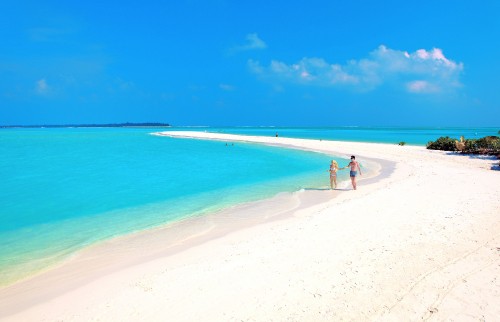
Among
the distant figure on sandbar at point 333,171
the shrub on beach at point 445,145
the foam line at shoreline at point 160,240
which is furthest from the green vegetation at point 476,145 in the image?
the foam line at shoreline at point 160,240

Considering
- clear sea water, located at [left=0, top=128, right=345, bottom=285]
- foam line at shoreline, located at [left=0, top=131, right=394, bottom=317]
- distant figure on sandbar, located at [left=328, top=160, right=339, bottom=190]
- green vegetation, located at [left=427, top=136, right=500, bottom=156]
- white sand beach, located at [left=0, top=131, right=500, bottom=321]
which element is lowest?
clear sea water, located at [left=0, top=128, right=345, bottom=285]

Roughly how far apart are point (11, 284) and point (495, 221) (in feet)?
39.4

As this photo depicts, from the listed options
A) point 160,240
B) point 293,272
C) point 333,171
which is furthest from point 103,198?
point 293,272

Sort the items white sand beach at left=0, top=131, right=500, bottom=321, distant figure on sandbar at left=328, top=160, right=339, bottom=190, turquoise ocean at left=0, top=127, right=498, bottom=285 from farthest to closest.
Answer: distant figure on sandbar at left=328, top=160, right=339, bottom=190 < turquoise ocean at left=0, top=127, right=498, bottom=285 < white sand beach at left=0, top=131, right=500, bottom=321

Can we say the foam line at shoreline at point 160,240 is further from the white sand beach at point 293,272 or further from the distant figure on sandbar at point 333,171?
the distant figure on sandbar at point 333,171

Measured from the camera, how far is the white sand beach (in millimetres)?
5270

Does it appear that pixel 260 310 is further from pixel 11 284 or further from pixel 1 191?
pixel 1 191

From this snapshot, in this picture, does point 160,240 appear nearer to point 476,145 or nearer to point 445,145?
point 476,145

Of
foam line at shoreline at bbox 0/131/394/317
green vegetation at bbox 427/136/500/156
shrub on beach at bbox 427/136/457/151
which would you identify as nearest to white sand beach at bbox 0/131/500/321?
Result: foam line at shoreline at bbox 0/131/394/317

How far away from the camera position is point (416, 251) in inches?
290

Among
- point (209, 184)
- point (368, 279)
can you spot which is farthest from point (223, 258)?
point (209, 184)

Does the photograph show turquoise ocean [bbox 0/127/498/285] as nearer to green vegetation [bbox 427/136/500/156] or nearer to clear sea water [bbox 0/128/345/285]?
clear sea water [bbox 0/128/345/285]

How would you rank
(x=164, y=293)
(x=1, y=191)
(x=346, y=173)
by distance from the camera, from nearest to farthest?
1. (x=164, y=293)
2. (x=1, y=191)
3. (x=346, y=173)

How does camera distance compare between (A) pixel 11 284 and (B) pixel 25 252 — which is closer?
(A) pixel 11 284
